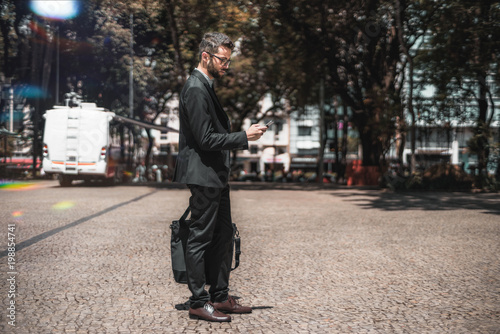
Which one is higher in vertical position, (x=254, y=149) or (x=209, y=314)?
(x=254, y=149)

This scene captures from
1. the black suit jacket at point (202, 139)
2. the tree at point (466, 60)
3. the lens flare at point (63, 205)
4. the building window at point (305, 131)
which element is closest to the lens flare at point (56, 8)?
the lens flare at point (63, 205)

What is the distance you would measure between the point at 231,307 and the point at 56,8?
2507 centimetres

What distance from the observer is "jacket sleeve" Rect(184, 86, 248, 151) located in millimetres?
3232

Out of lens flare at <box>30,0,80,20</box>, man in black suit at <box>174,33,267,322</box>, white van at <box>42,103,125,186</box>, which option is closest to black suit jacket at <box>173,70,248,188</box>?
man in black suit at <box>174,33,267,322</box>

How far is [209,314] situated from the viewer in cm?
333

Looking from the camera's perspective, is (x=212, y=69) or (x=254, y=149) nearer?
(x=212, y=69)

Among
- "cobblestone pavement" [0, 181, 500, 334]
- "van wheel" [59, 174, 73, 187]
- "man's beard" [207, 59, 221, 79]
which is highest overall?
"man's beard" [207, 59, 221, 79]

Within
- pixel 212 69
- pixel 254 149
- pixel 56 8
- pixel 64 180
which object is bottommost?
pixel 64 180

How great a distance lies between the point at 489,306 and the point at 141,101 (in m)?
30.4

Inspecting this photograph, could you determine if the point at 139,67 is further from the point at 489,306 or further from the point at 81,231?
the point at 489,306

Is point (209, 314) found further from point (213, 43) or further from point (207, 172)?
point (213, 43)

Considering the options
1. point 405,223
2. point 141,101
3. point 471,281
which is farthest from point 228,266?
point 141,101

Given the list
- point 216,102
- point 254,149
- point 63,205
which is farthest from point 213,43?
point 254,149

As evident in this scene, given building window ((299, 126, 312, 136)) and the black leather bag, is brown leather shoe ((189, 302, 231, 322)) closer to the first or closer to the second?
the black leather bag
